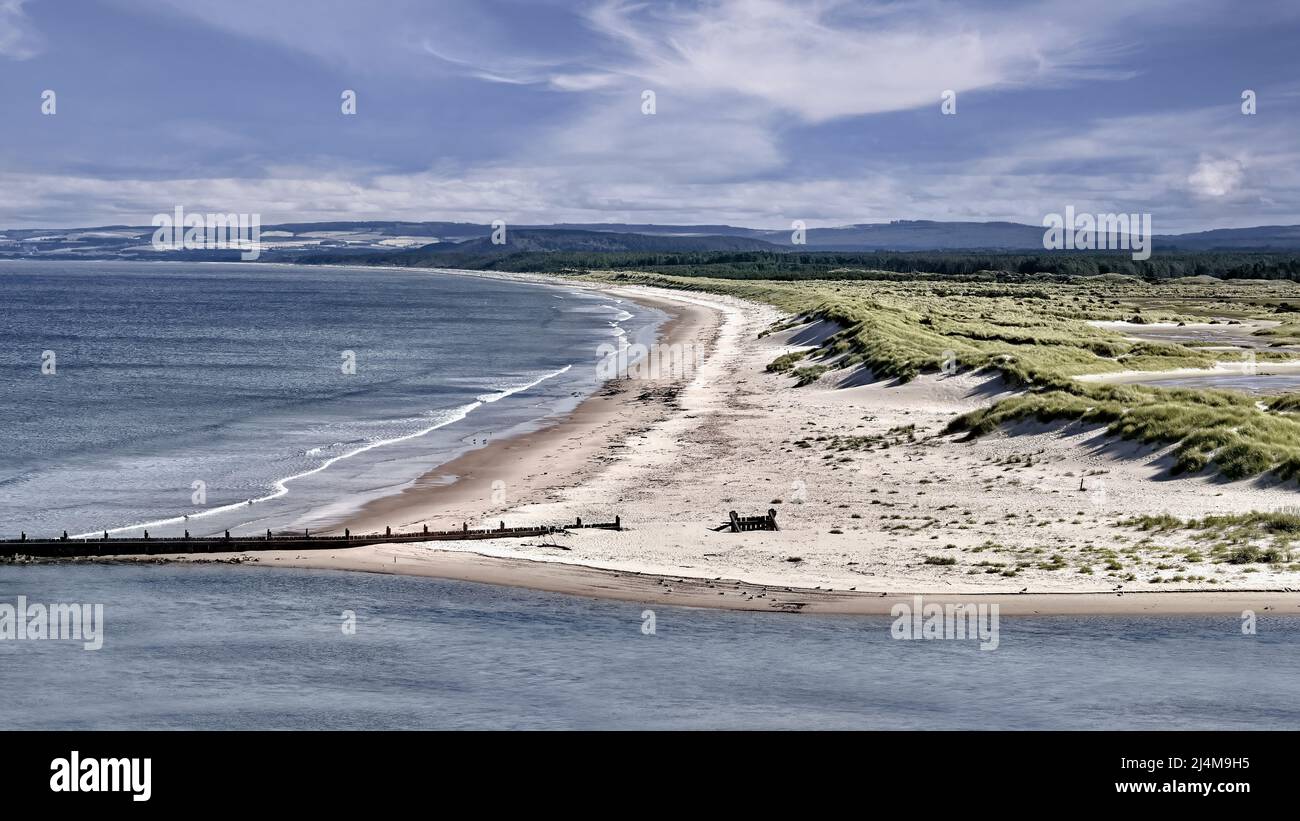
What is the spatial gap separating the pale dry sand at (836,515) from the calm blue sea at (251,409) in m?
3.60

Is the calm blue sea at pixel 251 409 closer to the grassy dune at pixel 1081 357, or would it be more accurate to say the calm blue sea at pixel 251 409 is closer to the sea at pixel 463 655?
the sea at pixel 463 655

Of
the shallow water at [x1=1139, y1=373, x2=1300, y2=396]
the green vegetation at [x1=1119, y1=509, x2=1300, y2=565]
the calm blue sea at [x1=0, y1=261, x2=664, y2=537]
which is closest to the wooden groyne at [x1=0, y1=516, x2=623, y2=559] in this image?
the calm blue sea at [x1=0, y1=261, x2=664, y2=537]

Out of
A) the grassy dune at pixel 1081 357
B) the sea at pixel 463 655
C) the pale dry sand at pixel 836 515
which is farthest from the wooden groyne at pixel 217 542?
the grassy dune at pixel 1081 357

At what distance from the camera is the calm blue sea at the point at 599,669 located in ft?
60.5

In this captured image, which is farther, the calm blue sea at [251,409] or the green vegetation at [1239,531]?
the calm blue sea at [251,409]

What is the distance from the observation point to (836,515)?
99.2ft

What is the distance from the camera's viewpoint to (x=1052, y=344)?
69312 mm

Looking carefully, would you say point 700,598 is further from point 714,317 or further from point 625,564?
point 714,317

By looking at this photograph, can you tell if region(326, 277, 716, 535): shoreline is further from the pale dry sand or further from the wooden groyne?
the wooden groyne

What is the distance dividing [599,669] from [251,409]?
1532 inches

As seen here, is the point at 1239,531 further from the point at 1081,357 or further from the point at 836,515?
the point at 1081,357

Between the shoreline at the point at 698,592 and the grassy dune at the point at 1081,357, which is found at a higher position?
the grassy dune at the point at 1081,357
